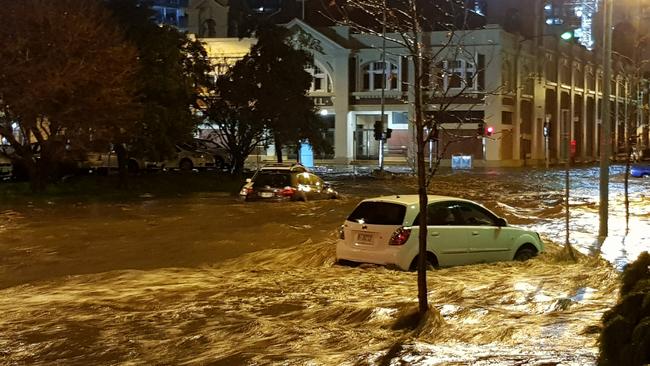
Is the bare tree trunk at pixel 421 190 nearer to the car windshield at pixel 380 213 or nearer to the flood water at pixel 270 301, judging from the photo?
the flood water at pixel 270 301

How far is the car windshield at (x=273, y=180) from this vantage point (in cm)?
2586

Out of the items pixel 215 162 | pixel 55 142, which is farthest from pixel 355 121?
pixel 55 142

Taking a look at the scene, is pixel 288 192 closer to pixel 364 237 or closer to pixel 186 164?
pixel 364 237

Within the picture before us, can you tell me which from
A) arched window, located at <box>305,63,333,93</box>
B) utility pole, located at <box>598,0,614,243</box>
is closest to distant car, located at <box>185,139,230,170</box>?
arched window, located at <box>305,63,333,93</box>

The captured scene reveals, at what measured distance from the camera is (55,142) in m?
29.7

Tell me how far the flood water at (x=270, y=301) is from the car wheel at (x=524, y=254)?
0.77 feet

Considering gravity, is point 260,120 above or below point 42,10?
below

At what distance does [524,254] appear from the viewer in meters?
13.8

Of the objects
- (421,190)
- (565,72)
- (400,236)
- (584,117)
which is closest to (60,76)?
(400,236)

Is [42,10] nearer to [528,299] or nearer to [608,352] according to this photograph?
[528,299]

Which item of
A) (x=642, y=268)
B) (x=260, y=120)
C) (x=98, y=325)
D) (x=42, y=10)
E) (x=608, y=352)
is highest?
(x=42, y=10)

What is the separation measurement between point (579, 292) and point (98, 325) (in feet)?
18.8

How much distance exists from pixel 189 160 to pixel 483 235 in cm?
3361

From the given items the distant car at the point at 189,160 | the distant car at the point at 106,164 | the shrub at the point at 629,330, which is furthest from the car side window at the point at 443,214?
the distant car at the point at 189,160
